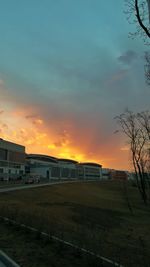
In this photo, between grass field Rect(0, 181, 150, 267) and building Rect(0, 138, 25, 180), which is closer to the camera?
grass field Rect(0, 181, 150, 267)

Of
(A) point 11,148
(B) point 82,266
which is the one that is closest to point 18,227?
(B) point 82,266

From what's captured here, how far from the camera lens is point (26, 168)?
186750mm

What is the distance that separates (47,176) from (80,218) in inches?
5851

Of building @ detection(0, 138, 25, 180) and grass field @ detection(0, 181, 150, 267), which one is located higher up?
building @ detection(0, 138, 25, 180)

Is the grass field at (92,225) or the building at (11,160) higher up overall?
the building at (11,160)

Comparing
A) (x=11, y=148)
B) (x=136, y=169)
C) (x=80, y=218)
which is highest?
(x=11, y=148)

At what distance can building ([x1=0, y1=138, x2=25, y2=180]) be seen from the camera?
146750mm

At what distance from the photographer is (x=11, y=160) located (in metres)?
157

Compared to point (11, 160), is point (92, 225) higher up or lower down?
lower down

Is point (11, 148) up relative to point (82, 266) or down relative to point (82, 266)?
up

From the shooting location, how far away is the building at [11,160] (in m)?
147

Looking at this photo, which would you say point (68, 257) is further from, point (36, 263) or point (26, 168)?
point (26, 168)

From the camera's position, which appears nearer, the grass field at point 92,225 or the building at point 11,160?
the grass field at point 92,225

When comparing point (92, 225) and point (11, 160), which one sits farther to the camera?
point (11, 160)
